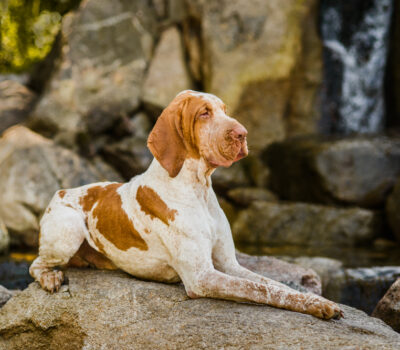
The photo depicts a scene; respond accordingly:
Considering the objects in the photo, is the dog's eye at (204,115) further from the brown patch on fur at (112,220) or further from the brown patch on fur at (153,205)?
the brown patch on fur at (112,220)

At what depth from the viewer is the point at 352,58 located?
10492 millimetres

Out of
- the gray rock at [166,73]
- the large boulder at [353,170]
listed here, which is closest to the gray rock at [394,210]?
the large boulder at [353,170]

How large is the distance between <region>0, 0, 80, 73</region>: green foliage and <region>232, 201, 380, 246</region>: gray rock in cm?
1062

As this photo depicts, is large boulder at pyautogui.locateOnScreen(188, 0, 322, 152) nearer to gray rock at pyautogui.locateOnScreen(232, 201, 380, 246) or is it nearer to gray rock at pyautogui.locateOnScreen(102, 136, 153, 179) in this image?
gray rock at pyautogui.locateOnScreen(102, 136, 153, 179)

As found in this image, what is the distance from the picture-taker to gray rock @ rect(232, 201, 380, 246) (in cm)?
824

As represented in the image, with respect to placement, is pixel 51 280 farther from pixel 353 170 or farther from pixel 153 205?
pixel 353 170

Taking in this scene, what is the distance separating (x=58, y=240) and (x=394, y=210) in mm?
6327

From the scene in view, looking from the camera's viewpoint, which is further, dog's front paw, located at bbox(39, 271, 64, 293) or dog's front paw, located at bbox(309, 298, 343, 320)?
dog's front paw, located at bbox(39, 271, 64, 293)

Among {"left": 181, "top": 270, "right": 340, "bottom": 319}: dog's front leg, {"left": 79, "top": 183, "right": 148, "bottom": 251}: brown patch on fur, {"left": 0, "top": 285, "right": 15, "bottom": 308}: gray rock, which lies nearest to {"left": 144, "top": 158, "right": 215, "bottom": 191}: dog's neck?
{"left": 79, "top": 183, "right": 148, "bottom": 251}: brown patch on fur

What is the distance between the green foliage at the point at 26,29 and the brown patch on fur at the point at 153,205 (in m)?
14.1

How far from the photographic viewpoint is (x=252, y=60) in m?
10.0

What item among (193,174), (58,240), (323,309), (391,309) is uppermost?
(193,174)

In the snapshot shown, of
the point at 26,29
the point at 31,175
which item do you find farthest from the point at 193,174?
the point at 26,29

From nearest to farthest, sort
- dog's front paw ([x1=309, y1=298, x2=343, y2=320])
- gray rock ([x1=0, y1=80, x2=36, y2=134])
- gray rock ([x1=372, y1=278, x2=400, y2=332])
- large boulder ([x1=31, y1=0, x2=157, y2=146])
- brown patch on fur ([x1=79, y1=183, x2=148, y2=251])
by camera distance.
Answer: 1. dog's front paw ([x1=309, y1=298, x2=343, y2=320])
2. brown patch on fur ([x1=79, y1=183, x2=148, y2=251])
3. gray rock ([x1=372, y1=278, x2=400, y2=332])
4. large boulder ([x1=31, y1=0, x2=157, y2=146])
5. gray rock ([x1=0, y1=80, x2=36, y2=134])
